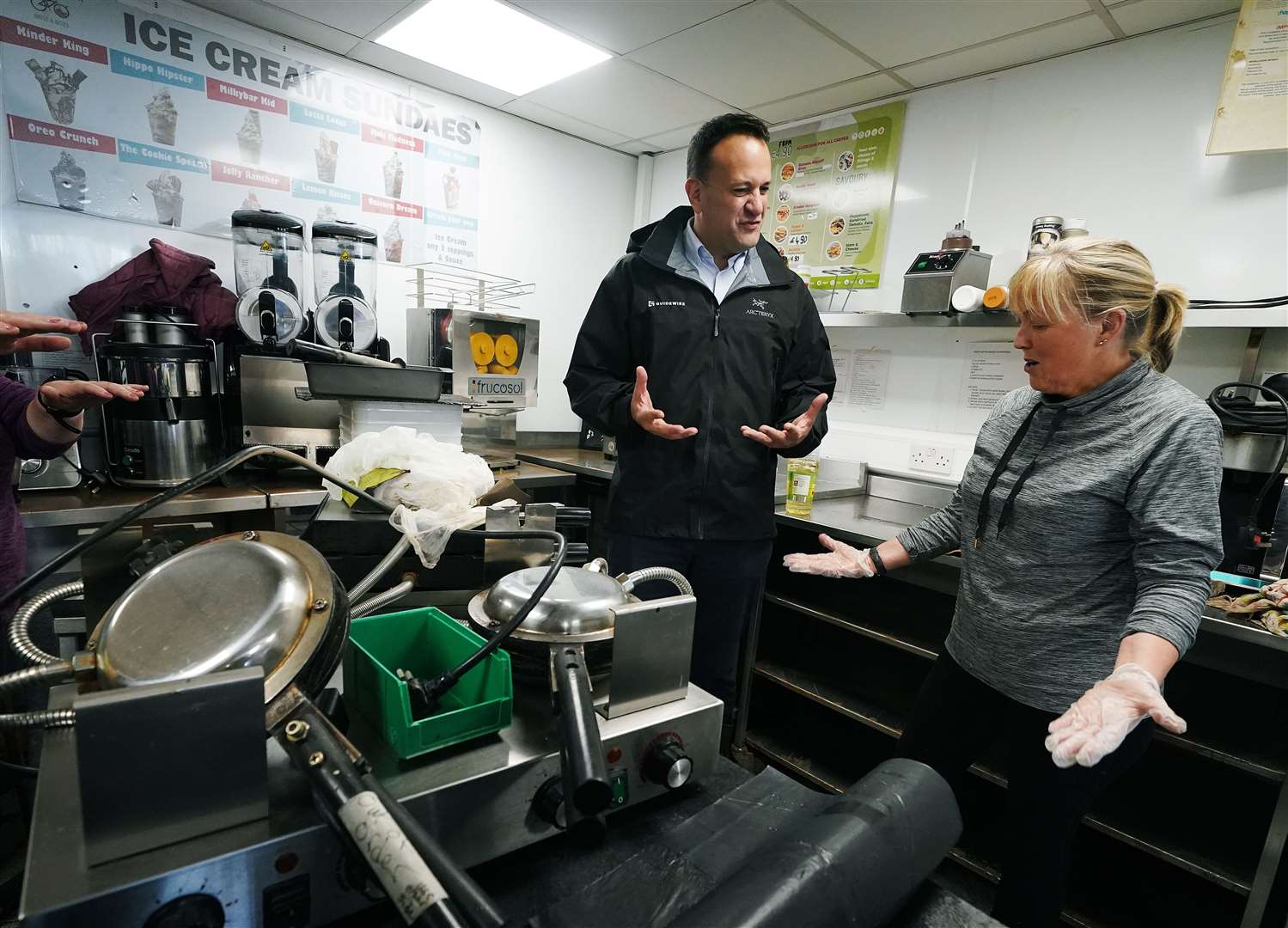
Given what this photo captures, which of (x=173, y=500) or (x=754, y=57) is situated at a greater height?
(x=754, y=57)

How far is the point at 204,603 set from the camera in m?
0.55

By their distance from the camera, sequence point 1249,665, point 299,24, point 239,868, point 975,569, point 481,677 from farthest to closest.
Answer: point 299,24 < point 1249,665 < point 975,569 < point 481,677 < point 239,868

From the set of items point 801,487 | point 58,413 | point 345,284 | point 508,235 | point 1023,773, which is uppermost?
point 508,235

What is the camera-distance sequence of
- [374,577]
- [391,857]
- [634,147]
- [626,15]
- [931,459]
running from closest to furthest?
[391,857]
[374,577]
[626,15]
[931,459]
[634,147]

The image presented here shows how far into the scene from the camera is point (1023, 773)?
1.15m

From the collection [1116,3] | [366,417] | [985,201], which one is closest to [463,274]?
[366,417]

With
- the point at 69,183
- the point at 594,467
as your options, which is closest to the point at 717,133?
the point at 594,467

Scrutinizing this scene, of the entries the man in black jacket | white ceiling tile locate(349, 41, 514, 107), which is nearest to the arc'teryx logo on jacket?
the man in black jacket

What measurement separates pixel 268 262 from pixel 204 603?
7.12 ft

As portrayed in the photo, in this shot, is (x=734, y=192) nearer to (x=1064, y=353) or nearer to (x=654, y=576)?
(x=1064, y=353)

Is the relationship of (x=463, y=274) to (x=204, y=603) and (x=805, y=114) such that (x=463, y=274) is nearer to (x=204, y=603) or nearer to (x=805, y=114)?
(x=805, y=114)

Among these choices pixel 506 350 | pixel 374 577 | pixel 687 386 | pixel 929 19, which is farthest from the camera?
pixel 506 350

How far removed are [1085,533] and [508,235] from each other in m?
2.88

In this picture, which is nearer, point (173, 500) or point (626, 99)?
point (173, 500)
